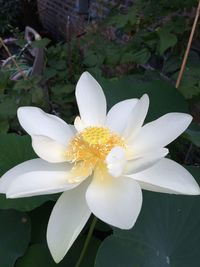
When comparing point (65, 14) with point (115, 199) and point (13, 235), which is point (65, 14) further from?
point (115, 199)

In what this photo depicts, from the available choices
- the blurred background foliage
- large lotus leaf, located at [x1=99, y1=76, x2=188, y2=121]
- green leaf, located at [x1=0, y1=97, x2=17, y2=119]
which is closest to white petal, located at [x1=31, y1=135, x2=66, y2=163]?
the blurred background foliage

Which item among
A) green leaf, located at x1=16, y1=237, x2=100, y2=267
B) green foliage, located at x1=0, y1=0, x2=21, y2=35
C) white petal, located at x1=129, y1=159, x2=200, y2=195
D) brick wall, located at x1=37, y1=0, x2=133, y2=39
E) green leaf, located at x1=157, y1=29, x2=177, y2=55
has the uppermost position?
white petal, located at x1=129, y1=159, x2=200, y2=195

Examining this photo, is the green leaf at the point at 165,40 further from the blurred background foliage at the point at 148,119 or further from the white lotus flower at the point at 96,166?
the white lotus flower at the point at 96,166

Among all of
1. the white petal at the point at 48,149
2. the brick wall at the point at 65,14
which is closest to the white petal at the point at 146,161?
the white petal at the point at 48,149

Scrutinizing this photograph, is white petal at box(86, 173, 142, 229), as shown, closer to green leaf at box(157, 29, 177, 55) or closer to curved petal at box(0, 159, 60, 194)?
curved petal at box(0, 159, 60, 194)

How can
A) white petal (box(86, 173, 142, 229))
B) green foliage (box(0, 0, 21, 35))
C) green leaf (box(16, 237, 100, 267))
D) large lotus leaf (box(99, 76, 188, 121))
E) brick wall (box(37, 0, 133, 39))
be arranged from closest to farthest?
white petal (box(86, 173, 142, 229)) < green leaf (box(16, 237, 100, 267)) < large lotus leaf (box(99, 76, 188, 121)) < brick wall (box(37, 0, 133, 39)) < green foliage (box(0, 0, 21, 35))

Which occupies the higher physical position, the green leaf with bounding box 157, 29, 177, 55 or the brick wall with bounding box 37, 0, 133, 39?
the green leaf with bounding box 157, 29, 177, 55
